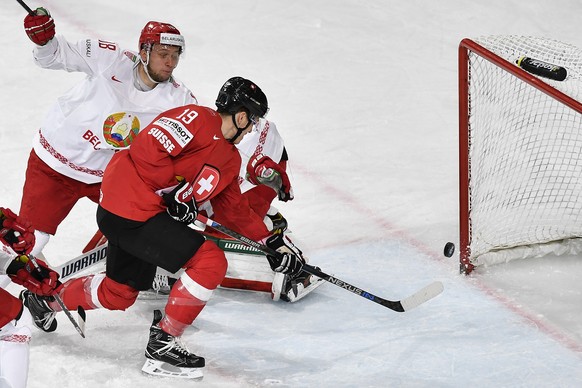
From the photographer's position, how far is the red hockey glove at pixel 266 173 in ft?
13.4

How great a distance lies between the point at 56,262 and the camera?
14.7 feet

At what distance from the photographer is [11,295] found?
3174 mm

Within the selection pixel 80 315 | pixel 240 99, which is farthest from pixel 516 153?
pixel 80 315

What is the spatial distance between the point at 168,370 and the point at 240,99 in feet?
3.10

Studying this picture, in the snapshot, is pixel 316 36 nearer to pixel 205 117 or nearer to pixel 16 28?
pixel 16 28

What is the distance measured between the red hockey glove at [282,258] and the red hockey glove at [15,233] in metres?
0.93

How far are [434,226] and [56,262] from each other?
1.64 m

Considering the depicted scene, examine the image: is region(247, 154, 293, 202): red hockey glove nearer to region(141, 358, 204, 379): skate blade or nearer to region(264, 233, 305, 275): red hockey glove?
region(264, 233, 305, 275): red hockey glove

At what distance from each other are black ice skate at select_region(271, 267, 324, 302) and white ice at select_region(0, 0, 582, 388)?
37 mm

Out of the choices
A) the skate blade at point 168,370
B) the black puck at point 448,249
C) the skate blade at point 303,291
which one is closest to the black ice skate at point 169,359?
the skate blade at point 168,370

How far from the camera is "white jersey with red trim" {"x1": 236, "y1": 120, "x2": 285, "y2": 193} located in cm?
427

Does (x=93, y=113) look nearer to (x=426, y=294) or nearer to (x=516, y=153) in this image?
(x=426, y=294)

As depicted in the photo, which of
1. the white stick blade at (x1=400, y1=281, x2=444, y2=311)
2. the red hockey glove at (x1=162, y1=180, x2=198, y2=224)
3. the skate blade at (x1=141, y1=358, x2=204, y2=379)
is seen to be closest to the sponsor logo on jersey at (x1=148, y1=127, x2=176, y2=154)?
the red hockey glove at (x1=162, y1=180, x2=198, y2=224)

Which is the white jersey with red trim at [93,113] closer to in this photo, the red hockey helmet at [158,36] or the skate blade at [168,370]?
the red hockey helmet at [158,36]
